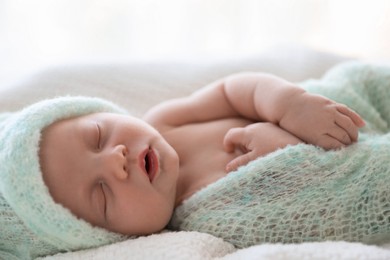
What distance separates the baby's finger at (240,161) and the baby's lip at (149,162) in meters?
0.16

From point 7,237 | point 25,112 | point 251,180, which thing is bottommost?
point 7,237

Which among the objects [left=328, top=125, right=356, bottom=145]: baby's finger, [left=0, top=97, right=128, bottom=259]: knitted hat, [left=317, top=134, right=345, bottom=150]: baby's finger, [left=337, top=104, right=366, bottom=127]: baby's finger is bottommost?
[left=0, top=97, right=128, bottom=259]: knitted hat

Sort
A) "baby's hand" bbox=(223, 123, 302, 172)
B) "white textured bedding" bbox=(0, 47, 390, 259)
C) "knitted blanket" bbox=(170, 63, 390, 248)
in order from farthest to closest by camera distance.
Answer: "white textured bedding" bbox=(0, 47, 390, 259) < "baby's hand" bbox=(223, 123, 302, 172) < "knitted blanket" bbox=(170, 63, 390, 248)

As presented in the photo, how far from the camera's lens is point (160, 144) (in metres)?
1.14

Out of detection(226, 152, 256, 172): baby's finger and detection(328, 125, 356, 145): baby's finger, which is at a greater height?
detection(328, 125, 356, 145): baby's finger

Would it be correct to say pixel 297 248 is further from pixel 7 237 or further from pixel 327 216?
pixel 7 237

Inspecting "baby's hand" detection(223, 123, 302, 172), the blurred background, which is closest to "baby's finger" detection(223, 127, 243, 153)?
"baby's hand" detection(223, 123, 302, 172)

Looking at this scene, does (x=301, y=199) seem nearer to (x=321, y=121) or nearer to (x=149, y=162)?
(x=321, y=121)

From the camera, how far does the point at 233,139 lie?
46.2 inches

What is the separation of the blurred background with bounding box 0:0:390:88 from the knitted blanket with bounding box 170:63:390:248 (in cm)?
54

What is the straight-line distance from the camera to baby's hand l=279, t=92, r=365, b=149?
3.55 ft

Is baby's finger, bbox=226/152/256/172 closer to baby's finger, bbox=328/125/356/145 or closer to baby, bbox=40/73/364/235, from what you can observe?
baby, bbox=40/73/364/235

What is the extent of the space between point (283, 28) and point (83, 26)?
2.02 feet

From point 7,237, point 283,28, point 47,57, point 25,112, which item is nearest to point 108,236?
point 7,237
